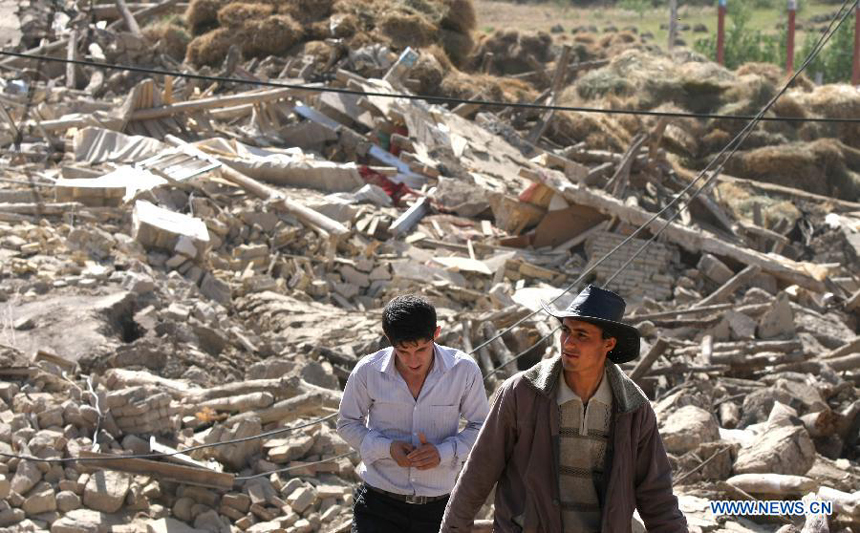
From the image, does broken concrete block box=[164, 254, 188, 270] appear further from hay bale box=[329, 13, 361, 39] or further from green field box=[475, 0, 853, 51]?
green field box=[475, 0, 853, 51]

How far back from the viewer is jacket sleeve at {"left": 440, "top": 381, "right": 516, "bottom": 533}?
316 cm

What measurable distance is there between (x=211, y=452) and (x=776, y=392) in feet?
14.6

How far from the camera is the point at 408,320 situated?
356cm

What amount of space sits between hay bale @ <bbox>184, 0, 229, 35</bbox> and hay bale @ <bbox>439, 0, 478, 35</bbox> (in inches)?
217

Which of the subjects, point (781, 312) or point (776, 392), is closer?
point (776, 392)

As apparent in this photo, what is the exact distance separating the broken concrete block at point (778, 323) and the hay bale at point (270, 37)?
14.8m

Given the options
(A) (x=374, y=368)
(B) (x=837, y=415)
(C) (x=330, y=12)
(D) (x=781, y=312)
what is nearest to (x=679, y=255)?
(D) (x=781, y=312)

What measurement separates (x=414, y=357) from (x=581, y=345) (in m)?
0.73

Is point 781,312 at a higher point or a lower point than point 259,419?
lower

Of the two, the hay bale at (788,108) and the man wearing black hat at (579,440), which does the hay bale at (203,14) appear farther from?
the man wearing black hat at (579,440)

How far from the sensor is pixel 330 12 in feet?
79.6

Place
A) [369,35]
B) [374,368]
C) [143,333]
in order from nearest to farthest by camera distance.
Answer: [374,368] → [143,333] → [369,35]

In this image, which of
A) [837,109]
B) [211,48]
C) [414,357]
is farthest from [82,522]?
[837,109]

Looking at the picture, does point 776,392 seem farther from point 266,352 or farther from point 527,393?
point 527,393
